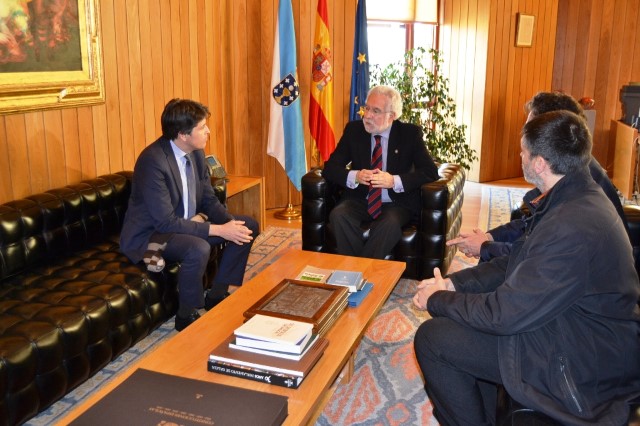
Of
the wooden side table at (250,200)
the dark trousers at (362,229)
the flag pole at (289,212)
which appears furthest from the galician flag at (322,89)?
the dark trousers at (362,229)

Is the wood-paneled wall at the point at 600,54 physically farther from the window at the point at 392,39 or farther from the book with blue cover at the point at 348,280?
the book with blue cover at the point at 348,280

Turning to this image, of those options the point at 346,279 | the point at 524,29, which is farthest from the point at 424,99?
the point at 346,279

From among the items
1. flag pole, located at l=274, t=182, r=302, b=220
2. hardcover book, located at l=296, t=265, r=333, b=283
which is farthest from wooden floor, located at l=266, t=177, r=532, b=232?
hardcover book, located at l=296, t=265, r=333, b=283

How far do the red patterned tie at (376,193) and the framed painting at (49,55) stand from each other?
1754 mm

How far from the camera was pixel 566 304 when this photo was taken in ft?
5.67

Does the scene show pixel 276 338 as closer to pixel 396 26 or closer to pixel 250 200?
pixel 250 200

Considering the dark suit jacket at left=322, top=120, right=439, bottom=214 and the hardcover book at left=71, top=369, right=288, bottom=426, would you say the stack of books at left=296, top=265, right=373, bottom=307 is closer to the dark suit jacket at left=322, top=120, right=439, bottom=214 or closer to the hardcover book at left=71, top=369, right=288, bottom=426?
the hardcover book at left=71, top=369, right=288, bottom=426

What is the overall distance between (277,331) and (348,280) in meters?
0.68

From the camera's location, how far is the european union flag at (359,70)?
221 inches

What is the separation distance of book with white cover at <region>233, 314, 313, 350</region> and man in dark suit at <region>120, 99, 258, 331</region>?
3.79 feet

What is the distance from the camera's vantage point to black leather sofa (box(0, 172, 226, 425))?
89.0 inches

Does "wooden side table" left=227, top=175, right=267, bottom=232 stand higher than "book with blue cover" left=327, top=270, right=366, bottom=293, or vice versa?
"book with blue cover" left=327, top=270, right=366, bottom=293

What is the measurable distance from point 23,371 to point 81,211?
3.92ft

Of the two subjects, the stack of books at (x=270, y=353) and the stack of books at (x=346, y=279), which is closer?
the stack of books at (x=270, y=353)
